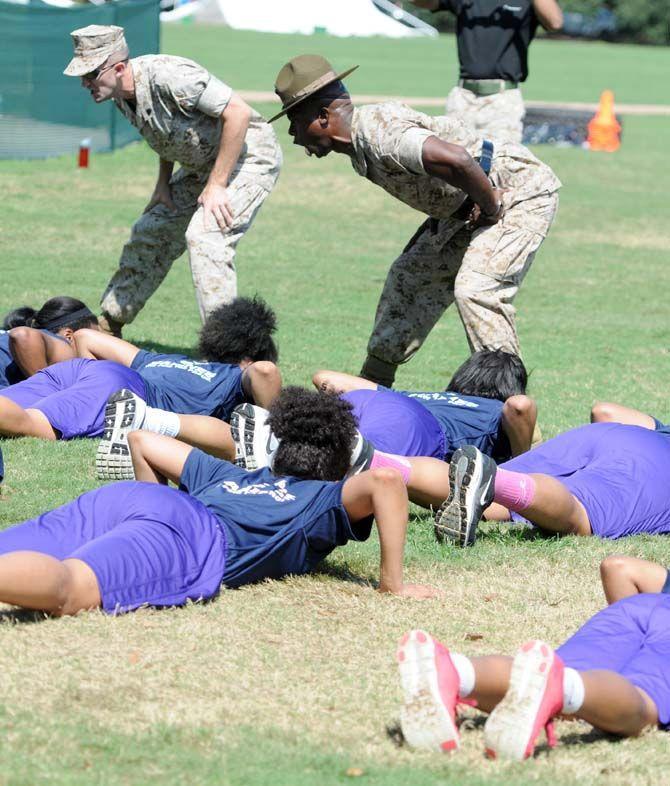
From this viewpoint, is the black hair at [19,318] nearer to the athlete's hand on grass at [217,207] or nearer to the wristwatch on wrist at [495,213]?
the athlete's hand on grass at [217,207]

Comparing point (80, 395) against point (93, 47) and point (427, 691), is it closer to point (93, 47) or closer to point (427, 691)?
point (93, 47)

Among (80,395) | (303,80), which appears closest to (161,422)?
(80,395)

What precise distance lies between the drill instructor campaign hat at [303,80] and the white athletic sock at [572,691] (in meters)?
3.58

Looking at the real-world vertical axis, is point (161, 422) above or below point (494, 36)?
below

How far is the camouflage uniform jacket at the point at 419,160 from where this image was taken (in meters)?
6.62

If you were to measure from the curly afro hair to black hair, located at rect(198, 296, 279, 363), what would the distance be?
6.66 feet

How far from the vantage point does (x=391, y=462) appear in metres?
5.45

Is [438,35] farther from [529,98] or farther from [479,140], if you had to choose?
[479,140]

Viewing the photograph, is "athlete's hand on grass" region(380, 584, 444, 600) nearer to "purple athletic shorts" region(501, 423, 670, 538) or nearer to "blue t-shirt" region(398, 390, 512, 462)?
"purple athletic shorts" region(501, 423, 670, 538)

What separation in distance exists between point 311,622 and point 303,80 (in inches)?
114

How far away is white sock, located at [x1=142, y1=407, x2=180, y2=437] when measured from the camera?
6.04 m

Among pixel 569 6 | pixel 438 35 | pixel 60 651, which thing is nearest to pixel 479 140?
pixel 60 651

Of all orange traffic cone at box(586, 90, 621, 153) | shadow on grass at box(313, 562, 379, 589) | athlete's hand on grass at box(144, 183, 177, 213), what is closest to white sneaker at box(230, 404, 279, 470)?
shadow on grass at box(313, 562, 379, 589)

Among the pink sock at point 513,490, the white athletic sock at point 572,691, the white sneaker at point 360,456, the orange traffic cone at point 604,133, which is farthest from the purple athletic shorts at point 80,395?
the orange traffic cone at point 604,133
